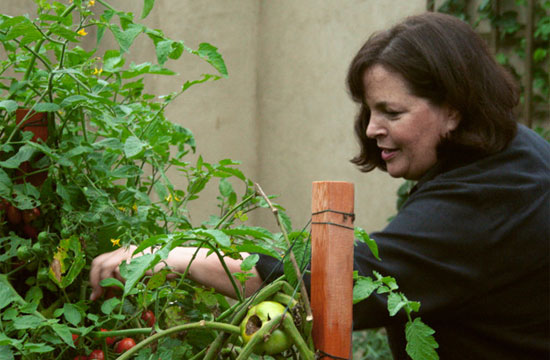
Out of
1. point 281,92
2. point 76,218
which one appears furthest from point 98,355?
point 281,92

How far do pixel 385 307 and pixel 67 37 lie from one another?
82 centimetres

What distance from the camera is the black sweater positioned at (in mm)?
1437

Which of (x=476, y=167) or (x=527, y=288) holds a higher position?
(x=476, y=167)

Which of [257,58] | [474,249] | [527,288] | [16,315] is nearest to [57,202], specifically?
[16,315]

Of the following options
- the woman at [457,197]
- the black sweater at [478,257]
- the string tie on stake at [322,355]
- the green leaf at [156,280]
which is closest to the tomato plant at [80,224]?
the green leaf at [156,280]

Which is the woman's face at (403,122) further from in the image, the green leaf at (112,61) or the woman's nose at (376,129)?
the green leaf at (112,61)

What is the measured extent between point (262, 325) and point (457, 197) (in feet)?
2.65

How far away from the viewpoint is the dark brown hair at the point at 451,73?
166cm

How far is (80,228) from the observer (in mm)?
1238

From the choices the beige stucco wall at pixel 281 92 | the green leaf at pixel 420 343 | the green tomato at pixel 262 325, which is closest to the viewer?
the green tomato at pixel 262 325

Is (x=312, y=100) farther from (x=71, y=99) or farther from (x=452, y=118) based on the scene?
(x=71, y=99)

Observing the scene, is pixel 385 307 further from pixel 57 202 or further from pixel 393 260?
pixel 57 202

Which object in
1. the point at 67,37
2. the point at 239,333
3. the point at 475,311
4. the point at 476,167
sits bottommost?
the point at 475,311

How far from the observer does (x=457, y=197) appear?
1495mm
